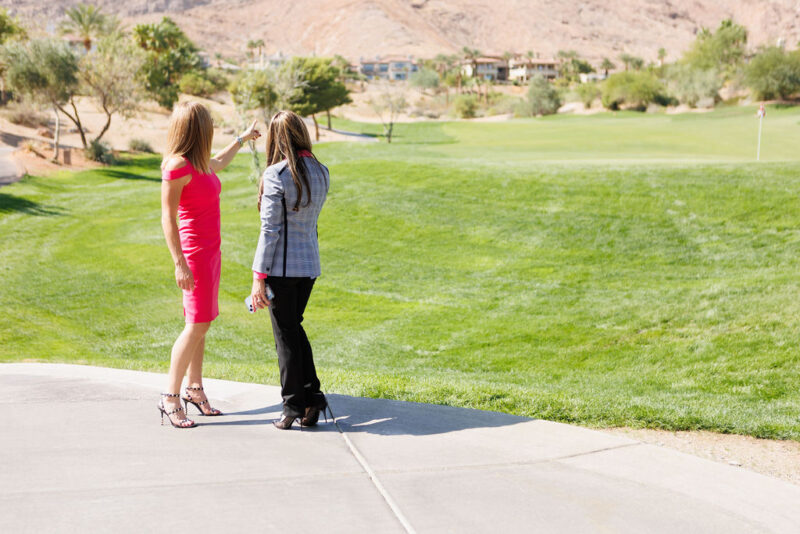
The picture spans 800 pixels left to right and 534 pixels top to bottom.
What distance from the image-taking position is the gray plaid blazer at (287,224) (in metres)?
4.50

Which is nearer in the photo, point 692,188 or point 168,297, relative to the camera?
point 168,297

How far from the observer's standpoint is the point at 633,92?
80.6m

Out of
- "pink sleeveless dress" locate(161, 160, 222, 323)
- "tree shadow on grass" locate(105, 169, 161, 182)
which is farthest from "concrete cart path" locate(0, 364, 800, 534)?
"tree shadow on grass" locate(105, 169, 161, 182)

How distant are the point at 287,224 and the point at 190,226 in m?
0.64

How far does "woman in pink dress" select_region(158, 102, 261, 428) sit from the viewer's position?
450 centimetres

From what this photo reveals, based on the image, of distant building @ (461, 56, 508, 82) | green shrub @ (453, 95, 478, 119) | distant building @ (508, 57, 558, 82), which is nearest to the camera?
green shrub @ (453, 95, 478, 119)

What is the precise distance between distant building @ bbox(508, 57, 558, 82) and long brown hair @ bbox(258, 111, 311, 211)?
15363 cm

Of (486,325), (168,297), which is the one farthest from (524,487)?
(168,297)

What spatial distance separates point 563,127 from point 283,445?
53.7 metres

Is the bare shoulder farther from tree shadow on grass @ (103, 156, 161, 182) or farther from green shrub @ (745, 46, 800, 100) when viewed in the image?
green shrub @ (745, 46, 800, 100)

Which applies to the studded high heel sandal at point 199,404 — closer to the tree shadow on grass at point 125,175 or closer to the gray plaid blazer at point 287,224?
the gray plaid blazer at point 287,224

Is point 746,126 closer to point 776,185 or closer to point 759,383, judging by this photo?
point 776,185

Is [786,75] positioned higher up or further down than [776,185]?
higher up

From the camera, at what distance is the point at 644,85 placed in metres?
80.9
